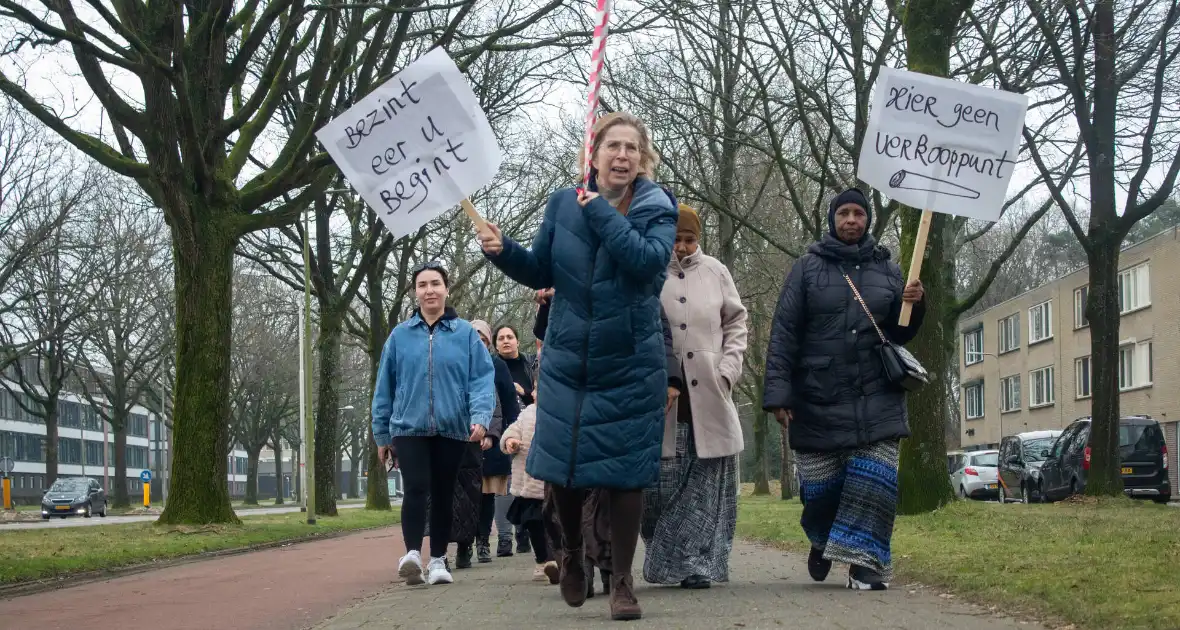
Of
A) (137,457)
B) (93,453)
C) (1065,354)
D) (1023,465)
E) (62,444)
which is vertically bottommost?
(137,457)

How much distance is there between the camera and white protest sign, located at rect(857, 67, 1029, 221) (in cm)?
808

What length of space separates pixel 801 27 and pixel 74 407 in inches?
3382

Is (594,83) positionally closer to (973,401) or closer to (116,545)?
(116,545)

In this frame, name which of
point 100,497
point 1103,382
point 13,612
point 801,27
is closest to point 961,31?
point 801,27

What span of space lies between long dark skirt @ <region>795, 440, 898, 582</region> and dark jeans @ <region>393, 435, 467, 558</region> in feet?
7.91

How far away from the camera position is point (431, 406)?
8773 millimetres

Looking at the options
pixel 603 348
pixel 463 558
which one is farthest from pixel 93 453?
pixel 603 348

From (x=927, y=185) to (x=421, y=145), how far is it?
2925 millimetres

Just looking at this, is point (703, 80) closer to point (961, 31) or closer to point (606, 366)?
point (961, 31)

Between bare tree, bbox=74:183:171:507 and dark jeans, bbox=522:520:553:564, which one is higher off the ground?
bare tree, bbox=74:183:171:507

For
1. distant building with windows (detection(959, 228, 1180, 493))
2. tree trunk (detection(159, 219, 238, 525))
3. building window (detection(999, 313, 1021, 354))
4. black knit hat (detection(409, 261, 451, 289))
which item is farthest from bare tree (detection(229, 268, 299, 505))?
black knit hat (detection(409, 261, 451, 289))

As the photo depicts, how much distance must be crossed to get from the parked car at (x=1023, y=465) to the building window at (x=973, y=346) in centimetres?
4214

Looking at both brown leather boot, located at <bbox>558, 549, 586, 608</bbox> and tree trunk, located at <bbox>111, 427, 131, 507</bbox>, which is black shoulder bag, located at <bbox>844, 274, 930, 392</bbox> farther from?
tree trunk, located at <bbox>111, 427, 131, 507</bbox>

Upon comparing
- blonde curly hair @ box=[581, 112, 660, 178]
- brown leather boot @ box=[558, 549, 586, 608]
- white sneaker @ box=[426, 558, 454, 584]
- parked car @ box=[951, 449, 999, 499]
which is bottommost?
parked car @ box=[951, 449, 999, 499]
